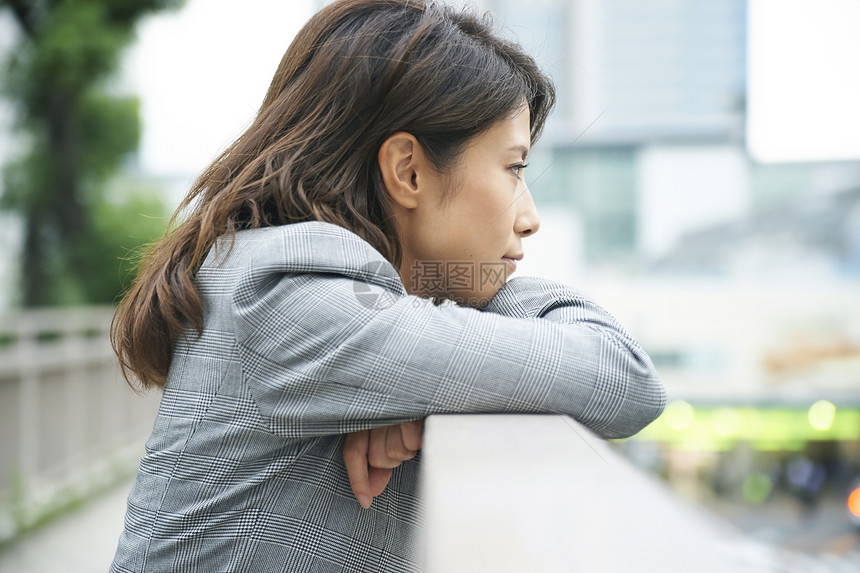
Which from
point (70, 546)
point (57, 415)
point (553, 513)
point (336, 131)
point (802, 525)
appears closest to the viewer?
point (553, 513)

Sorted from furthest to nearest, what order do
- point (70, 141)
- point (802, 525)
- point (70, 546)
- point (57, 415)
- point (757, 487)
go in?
point (802, 525) < point (757, 487) < point (70, 141) < point (57, 415) < point (70, 546)

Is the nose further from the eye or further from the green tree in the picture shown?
the green tree

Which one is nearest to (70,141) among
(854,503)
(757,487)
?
(757,487)

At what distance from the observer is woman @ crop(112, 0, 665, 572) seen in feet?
1.33

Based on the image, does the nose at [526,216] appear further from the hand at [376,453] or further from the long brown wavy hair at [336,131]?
the hand at [376,453]

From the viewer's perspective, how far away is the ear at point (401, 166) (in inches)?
22.0

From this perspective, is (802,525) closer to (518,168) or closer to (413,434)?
(518,168)

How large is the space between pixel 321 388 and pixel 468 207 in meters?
0.22

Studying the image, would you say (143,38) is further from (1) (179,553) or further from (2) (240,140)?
(1) (179,553)

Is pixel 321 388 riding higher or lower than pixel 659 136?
higher

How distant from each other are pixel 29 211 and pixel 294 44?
8.52 feet

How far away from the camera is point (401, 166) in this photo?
568 mm

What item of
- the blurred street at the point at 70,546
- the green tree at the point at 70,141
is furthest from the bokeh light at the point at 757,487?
the blurred street at the point at 70,546

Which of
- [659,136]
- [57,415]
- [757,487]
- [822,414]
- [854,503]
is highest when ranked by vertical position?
[57,415]
